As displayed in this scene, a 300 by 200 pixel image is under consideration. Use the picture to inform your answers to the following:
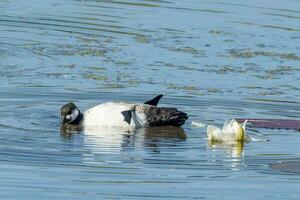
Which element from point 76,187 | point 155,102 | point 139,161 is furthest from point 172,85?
point 76,187

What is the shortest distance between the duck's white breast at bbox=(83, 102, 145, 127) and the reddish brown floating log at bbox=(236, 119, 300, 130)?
1326mm

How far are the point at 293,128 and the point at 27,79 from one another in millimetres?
4070

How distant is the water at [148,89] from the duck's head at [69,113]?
0.13 meters

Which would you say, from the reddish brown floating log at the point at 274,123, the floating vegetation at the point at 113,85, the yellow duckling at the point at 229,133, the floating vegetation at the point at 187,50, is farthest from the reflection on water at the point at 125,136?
the floating vegetation at the point at 187,50

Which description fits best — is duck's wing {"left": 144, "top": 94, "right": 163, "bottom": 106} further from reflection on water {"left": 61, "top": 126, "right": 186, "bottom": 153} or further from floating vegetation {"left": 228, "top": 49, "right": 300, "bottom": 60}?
floating vegetation {"left": 228, "top": 49, "right": 300, "bottom": 60}

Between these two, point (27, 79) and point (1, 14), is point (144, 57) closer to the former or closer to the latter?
point (27, 79)

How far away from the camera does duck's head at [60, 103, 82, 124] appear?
1473 centimetres

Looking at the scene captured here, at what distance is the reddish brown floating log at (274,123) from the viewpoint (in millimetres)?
14633

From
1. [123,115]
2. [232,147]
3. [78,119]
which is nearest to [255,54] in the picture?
[123,115]

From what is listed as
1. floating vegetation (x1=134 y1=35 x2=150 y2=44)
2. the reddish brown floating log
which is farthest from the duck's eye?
floating vegetation (x1=134 y1=35 x2=150 y2=44)

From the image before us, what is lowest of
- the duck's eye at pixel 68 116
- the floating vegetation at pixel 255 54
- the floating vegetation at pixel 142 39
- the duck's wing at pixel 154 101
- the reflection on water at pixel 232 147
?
the reflection on water at pixel 232 147

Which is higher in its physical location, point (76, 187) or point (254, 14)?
point (254, 14)

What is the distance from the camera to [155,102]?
14914 millimetres

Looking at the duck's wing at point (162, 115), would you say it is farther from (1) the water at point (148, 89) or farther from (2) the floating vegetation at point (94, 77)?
(2) the floating vegetation at point (94, 77)
